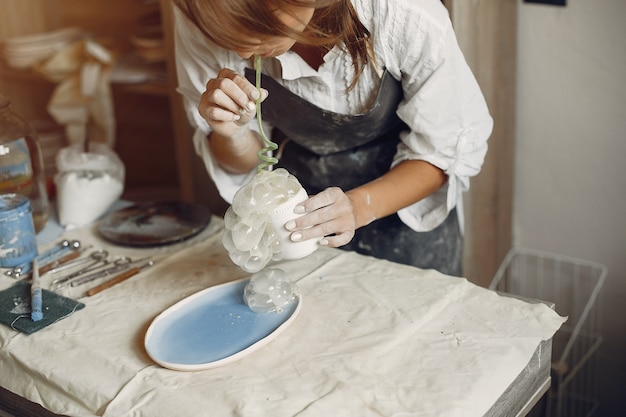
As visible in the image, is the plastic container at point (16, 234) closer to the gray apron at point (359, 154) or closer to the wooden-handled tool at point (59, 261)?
the wooden-handled tool at point (59, 261)

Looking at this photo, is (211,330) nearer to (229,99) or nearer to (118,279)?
(118,279)

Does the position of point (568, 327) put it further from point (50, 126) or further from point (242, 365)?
point (50, 126)

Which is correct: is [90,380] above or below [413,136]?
below

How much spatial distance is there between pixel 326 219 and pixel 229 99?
0.27 metres

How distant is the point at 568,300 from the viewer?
89.0 inches

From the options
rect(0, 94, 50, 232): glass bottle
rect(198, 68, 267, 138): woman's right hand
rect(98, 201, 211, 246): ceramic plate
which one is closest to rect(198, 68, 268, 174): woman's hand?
rect(198, 68, 267, 138): woman's right hand

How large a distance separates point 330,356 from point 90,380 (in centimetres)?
38

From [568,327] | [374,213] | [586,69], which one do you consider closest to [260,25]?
[374,213]

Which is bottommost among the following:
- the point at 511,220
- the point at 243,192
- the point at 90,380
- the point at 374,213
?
the point at 511,220

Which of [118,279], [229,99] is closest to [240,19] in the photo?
[229,99]

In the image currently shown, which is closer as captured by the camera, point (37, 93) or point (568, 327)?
point (568, 327)

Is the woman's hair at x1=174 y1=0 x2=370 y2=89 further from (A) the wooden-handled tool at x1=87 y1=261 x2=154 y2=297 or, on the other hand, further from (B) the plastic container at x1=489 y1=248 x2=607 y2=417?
(B) the plastic container at x1=489 y1=248 x2=607 y2=417

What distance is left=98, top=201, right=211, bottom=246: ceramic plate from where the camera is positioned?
65.1 inches

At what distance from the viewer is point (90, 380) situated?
1188 mm
